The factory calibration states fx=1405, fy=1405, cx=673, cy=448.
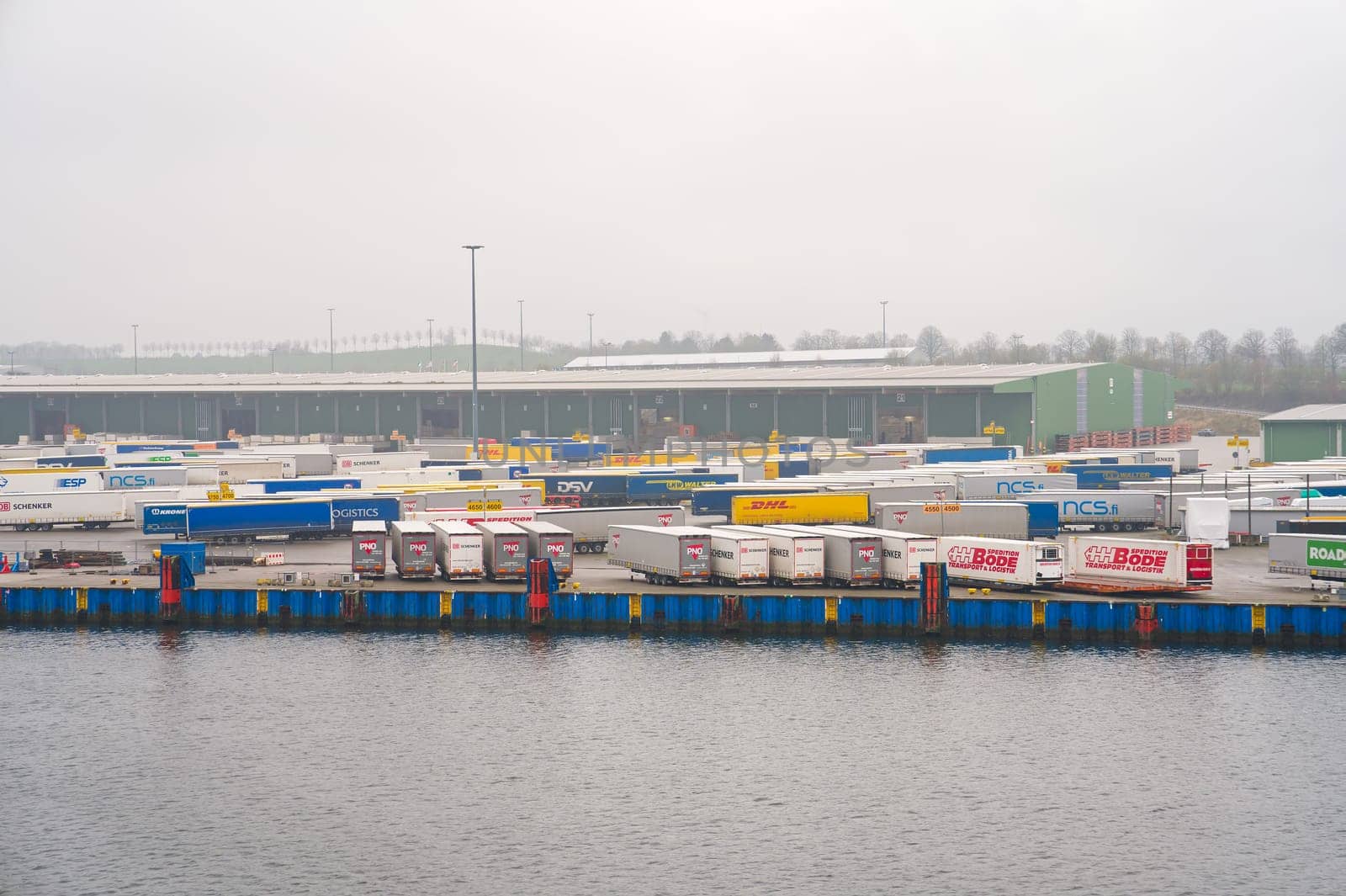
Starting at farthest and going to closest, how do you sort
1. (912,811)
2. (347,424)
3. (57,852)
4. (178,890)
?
(347,424) → (912,811) → (57,852) → (178,890)

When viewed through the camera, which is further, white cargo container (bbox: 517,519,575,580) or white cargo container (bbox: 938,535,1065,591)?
white cargo container (bbox: 517,519,575,580)

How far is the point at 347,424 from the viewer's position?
17125 cm

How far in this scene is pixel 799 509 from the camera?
77250mm

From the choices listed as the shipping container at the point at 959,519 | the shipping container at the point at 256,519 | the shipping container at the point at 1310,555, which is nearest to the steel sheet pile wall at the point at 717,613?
the shipping container at the point at 1310,555

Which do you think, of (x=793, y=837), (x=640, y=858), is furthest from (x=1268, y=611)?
(x=640, y=858)

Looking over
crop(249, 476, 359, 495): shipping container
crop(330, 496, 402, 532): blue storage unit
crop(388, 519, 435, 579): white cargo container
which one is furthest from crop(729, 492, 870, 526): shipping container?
crop(249, 476, 359, 495): shipping container

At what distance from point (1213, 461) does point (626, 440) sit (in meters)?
61.9

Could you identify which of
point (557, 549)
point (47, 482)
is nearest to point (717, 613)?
point (557, 549)

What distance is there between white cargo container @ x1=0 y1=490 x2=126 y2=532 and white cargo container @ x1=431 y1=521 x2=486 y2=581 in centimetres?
3296

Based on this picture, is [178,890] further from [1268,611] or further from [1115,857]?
[1268,611]

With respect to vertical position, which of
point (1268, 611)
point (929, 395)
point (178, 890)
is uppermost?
point (929, 395)

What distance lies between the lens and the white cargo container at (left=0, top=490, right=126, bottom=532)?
83.6 m

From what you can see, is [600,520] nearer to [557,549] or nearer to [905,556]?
[557,549]

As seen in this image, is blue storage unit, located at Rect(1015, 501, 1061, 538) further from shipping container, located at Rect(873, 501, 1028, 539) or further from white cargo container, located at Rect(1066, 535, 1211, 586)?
white cargo container, located at Rect(1066, 535, 1211, 586)
